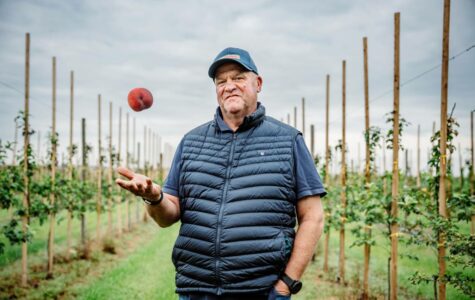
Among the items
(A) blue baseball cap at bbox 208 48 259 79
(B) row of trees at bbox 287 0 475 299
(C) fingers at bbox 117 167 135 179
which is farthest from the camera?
(B) row of trees at bbox 287 0 475 299

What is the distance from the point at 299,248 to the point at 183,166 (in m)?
0.86

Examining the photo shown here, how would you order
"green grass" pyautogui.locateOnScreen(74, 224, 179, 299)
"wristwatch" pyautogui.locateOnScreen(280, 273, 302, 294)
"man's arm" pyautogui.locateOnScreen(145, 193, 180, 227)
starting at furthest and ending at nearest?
"green grass" pyautogui.locateOnScreen(74, 224, 179, 299), "man's arm" pyautogui.locateOnScreen(145, 193, 180, 227), "wristwatch" pyautogui.locateOnScreen(280, 273, 302, 294)

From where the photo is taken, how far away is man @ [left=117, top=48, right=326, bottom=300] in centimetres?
197

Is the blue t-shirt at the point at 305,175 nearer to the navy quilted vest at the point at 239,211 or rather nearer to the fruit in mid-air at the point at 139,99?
the navy quilted vest at the point at 239,211

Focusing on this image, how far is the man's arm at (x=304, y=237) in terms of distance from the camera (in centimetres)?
196

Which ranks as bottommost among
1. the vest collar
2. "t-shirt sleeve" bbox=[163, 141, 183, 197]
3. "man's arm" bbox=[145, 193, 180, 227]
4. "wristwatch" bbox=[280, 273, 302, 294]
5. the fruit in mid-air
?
"wristwatch" bbox=[280, 273, 302, 294]

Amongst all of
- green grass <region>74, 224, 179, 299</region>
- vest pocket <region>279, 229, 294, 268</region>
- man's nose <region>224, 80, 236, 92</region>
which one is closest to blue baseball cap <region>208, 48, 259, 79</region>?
man's nose <region>224, 80, 236, 92</region>

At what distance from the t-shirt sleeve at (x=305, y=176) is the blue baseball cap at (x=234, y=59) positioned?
0.57 metres

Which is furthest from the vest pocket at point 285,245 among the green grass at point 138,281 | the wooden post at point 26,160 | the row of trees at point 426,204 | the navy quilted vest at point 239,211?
the wooden post at point 26,160

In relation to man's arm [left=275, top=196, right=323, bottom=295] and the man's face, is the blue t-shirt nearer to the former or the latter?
man's arm [left=275, top=196, right=323, bottom=295]

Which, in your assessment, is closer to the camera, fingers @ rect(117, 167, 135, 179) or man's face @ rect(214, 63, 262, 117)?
fingers @ rect(117, 167, 135, 179)

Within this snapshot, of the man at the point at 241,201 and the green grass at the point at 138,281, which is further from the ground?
the man at the point at 241,201

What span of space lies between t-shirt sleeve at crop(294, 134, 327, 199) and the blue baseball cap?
1.87ft

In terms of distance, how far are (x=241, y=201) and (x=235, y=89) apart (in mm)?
686
